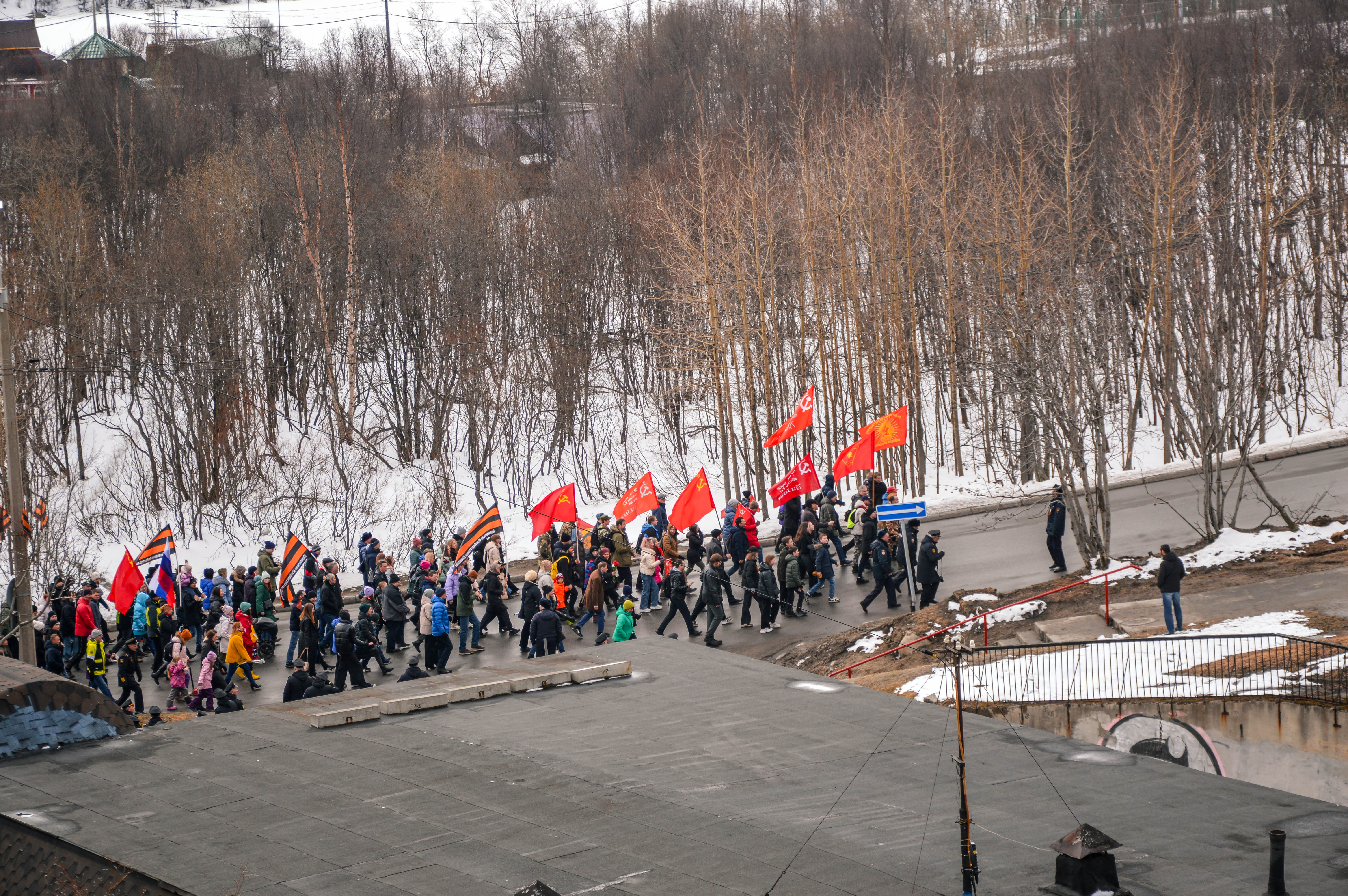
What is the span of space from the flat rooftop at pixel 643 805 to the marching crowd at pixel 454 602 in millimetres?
5101

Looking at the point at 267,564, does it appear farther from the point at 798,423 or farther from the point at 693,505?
the point at 798,423

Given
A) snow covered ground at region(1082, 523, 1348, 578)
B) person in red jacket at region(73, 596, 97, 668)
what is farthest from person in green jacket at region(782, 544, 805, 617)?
person in red jacket at region(73, 596, 97, 668)

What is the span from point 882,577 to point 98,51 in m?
65.6

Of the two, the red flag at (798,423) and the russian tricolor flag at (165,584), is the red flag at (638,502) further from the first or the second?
the russian tricolor flag at (165,584)

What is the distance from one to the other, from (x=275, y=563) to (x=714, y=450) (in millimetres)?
21959

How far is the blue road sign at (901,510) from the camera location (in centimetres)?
2011

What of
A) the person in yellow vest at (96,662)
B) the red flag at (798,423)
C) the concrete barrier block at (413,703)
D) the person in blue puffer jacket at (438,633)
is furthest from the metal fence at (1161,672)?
the person in yellow vest at (96,662)

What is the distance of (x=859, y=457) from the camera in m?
25.6

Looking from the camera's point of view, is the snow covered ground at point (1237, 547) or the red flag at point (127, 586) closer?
the red flag at point (127, 586)

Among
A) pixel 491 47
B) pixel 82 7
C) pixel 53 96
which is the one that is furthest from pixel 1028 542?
pixel 82 7

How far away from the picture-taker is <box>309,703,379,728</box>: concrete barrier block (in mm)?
12859

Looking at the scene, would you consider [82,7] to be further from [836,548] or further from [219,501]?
[836,548]

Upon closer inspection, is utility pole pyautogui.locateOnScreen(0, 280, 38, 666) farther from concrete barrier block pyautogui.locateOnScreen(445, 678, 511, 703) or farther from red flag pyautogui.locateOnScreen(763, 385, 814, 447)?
red flag pyautogui.locateOnScreen(763, 385, 814, 447)

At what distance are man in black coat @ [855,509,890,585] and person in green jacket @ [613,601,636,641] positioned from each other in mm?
6004
